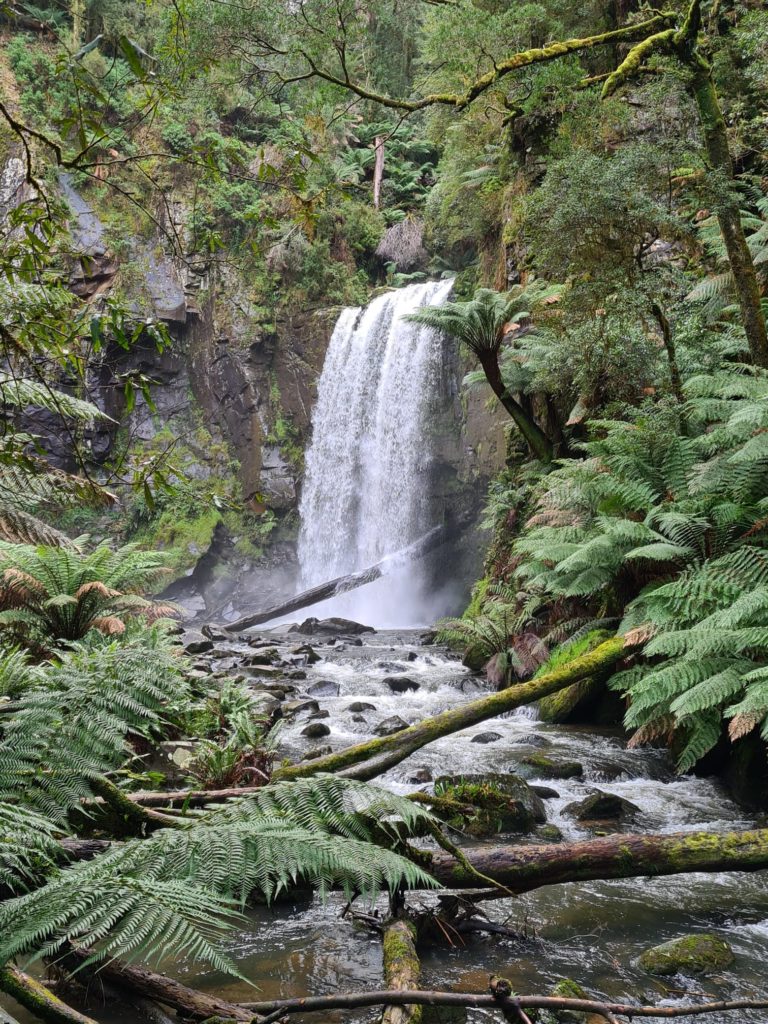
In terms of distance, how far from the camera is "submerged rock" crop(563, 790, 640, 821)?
4.14 m

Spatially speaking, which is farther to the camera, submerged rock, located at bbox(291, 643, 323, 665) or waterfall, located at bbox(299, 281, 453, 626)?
waterfall, located at bbox(299, 281, 453, 626)

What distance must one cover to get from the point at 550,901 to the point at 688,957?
0.66m

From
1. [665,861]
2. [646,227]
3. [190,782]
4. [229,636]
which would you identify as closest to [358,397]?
[229,636]

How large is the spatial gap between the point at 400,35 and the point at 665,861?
3039 cm

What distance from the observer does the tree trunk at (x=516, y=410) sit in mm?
9375

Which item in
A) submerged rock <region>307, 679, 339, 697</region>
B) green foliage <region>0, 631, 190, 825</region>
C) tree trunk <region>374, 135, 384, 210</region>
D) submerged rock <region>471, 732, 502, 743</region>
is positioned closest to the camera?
green foliage <region>0, 631, 190, 825</region>

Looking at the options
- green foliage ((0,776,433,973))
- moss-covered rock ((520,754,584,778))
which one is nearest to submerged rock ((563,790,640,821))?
moss-covered rock ((520,754,584,778))

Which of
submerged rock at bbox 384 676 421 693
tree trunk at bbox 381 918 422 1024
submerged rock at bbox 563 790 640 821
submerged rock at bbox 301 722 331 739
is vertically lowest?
submerged rock at bbox 384 676 421 693

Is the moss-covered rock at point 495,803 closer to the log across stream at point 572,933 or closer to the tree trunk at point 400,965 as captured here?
the log across stream at point 572,933

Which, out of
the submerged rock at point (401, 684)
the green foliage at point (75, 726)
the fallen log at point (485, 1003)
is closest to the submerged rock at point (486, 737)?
the submerged rock at point (401, 684)

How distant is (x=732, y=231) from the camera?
19.5 feet

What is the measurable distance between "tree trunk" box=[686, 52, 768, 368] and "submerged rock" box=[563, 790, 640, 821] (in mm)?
3967

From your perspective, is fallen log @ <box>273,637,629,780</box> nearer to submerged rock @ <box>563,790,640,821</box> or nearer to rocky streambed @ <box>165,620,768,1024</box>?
rocky streambed @ <box>165,620,768,1024</box>

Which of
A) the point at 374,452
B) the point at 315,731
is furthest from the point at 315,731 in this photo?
the point at 374,452
